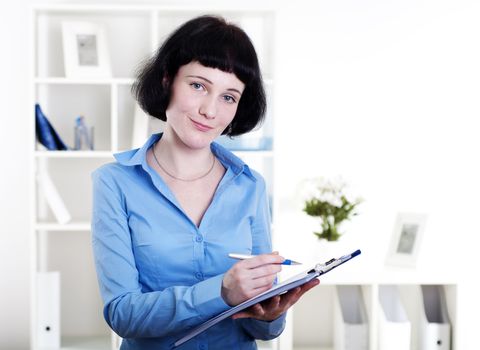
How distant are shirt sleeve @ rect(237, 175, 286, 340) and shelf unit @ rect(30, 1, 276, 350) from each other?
1.57 m

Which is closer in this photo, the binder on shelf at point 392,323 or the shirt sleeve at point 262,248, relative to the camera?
the shirt sleeve at point 262,248

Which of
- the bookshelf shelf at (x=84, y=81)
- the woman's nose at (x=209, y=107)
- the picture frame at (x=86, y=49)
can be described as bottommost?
the woman's nose at (x=209, y=107)

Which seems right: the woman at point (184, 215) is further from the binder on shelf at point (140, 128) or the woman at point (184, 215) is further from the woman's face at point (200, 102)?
the binder on shelf at point (140, 128)

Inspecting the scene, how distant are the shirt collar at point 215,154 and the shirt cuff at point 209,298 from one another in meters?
0.30

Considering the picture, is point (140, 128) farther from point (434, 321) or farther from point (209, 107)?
point (209, 107)

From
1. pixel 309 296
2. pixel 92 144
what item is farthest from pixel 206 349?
pixel 309 296

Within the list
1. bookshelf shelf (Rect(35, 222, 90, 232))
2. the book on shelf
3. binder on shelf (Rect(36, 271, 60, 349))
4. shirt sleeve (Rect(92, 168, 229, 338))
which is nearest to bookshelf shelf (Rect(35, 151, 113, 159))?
the book on shelf

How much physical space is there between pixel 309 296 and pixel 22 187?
1.48m

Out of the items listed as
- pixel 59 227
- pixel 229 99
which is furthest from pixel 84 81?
pixel 229 99

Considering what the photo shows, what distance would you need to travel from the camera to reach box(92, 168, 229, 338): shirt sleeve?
4.44 feet

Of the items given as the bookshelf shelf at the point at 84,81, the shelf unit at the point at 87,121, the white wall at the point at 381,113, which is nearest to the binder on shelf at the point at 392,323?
the white wall at the point at 381,113

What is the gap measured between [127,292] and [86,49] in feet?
6.54

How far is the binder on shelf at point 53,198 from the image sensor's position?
3.10 m

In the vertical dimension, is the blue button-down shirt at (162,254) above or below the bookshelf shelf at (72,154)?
below
